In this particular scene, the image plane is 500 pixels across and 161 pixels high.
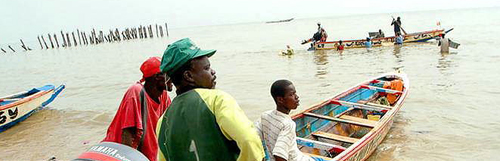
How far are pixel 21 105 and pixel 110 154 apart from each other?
25.4 ft

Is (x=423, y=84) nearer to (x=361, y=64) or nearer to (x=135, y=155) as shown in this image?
(x=361, y=64)

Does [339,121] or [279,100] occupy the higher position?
[279,100]

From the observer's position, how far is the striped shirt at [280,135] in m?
2.53

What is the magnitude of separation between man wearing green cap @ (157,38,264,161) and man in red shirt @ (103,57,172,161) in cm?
84

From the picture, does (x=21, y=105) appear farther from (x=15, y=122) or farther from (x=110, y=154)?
(x=110, y=154)

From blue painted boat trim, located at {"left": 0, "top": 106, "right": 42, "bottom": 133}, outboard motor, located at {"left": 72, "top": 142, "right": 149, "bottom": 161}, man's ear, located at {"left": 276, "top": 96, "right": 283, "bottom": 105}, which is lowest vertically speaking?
blue painted boat trim, located at {"left": 0, "top": 106, "right": 42, "bottom": 133}

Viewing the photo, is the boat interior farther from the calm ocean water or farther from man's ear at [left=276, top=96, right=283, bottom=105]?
man's ear at [left=276, top=96, right=283, bottom=105]

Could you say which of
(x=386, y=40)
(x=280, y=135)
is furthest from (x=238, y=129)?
(x=386, y=40)

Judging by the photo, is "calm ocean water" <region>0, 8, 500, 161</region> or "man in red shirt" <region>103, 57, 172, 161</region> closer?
"man in red shirt" <region>103, 57, 172, 161</region>

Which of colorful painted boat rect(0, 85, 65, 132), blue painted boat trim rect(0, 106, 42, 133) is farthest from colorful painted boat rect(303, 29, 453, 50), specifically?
blue painted boat trim rect(0, 106, 42, 133)

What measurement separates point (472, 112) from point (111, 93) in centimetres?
1027

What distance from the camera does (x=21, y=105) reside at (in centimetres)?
831

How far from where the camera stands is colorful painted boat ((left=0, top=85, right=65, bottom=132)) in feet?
25.6

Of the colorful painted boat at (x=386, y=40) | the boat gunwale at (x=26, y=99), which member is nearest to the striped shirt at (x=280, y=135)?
the boat gunwale at (x=26, y=99)
